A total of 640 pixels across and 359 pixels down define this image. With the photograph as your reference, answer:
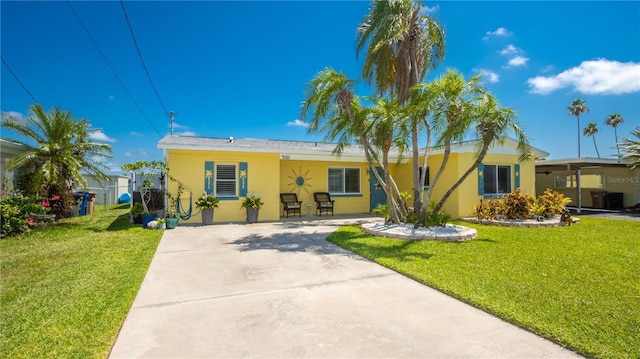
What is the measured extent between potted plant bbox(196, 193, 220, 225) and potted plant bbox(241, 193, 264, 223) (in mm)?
1037

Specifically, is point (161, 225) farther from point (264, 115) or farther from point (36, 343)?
point (264, 115)

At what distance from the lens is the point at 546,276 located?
4570mm

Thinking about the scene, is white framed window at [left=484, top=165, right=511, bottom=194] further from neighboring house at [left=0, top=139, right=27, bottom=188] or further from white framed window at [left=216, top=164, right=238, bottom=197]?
neighboring house at [left=0, top=139, right=27, bottom=188]

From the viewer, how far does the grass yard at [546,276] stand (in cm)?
291

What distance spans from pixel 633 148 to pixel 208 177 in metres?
19.4

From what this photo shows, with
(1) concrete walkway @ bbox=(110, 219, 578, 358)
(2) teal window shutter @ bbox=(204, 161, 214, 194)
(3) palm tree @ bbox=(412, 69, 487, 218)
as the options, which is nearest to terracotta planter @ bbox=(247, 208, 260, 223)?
(2) teal window shutter @ bbox=(204, 161, 214, 194)

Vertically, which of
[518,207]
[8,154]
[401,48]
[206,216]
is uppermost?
[401,48]

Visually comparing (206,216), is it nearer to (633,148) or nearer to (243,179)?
(243,179)

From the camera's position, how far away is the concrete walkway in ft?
8.58

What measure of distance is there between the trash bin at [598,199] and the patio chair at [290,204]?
54.8ft

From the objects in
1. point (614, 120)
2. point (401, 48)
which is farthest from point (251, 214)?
point (614, 120)

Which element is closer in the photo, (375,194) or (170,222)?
(170,222)

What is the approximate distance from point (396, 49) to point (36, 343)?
9546mm

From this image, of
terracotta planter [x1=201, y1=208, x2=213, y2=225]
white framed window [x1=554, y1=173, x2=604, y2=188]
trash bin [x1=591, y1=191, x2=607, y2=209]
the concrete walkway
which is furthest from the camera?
white framed window [x1=554, y1=173, x2=604, y2=188]
